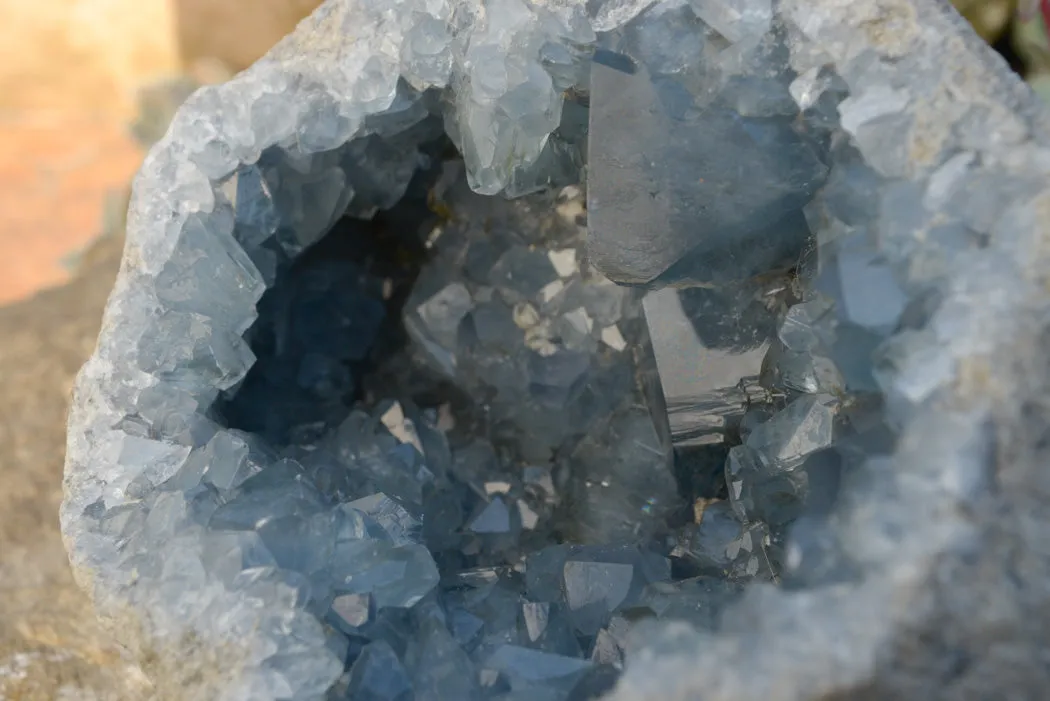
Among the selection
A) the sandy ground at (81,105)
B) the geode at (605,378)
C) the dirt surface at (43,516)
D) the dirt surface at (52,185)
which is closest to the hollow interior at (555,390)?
the geode at (605,378)

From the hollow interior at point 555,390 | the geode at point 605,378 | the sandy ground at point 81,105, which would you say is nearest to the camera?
the geode at point 605,378

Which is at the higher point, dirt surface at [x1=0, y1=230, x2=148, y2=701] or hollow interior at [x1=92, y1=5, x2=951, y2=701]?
hollow interior at [x1=92, y1=5, x2=951, y2=701]

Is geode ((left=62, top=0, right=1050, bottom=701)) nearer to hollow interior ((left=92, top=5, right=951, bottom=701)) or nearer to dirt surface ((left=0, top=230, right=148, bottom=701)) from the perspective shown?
hollow interior ((left=92, top=5, right=951, bottom=701))

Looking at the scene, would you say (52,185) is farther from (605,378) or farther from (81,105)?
(605,378)

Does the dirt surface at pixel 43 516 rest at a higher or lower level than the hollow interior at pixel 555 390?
lower

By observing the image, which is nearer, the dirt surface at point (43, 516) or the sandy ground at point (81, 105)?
the dirt surface at point (43, 516)

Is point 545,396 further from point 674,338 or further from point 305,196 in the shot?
point 305,196

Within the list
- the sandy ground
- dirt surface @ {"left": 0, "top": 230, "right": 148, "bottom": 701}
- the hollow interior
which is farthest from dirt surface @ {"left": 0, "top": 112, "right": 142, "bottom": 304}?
the hollow interior

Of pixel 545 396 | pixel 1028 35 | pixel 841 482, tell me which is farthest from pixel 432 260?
pixel 1028 35

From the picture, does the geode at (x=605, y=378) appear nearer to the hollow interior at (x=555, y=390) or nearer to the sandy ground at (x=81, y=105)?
the hollow interior at (x=555, y=390)
